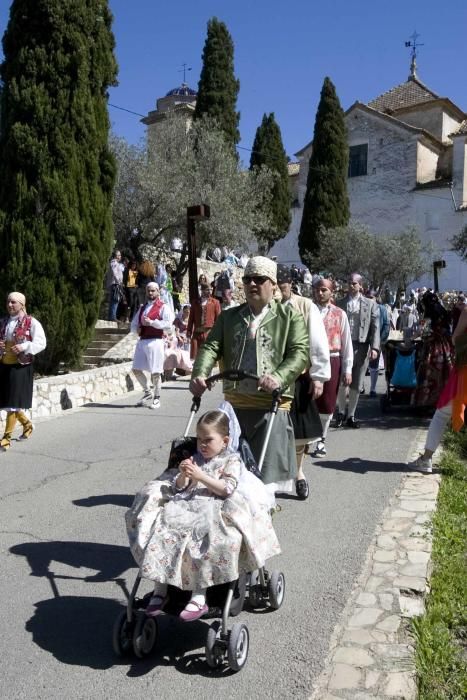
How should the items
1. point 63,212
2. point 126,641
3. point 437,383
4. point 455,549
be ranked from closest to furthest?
point 126,641, point 455,549, point 437,383, point 63,212

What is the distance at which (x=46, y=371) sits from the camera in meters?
14.8

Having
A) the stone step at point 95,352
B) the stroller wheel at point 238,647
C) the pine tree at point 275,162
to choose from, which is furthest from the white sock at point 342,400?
the pine tree at point 275,162

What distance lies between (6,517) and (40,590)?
173 centimetres

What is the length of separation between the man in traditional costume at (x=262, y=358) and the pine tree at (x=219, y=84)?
31.3 meters

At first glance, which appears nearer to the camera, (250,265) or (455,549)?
(250,265)

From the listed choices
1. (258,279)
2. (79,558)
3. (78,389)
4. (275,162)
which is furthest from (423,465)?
(275,162)

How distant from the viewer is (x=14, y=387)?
906cm

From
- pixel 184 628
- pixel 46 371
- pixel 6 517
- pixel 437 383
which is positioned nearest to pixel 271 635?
pixel 184 628

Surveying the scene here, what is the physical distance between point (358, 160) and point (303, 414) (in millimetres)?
43921

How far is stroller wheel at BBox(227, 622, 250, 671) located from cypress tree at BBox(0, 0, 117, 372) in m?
11.3

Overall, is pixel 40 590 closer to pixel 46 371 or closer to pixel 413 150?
pixel 46 371

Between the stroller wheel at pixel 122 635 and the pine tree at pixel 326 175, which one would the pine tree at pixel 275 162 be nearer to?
the pine tree at pixel 326 175

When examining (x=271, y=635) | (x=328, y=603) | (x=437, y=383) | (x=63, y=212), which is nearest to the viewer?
(x=271, y=635)

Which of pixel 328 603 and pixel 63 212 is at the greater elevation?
pixel 63 212
